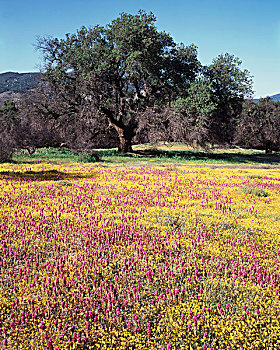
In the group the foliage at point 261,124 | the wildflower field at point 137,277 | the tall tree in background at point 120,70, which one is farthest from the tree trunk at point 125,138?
the wildflower field at point 137,277

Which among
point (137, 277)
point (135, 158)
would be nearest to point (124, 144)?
point (135, 158)

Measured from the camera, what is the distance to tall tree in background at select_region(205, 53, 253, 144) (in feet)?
114

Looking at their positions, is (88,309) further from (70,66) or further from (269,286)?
(70,66)

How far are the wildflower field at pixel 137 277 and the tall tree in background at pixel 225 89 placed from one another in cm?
2749

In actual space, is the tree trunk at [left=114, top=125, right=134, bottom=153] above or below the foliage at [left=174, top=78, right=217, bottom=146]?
below

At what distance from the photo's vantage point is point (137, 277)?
16.4 ft

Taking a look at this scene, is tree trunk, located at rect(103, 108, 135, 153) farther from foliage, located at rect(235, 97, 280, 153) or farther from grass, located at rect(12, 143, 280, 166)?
foliage, located at rect(235, 97, 280, 153)

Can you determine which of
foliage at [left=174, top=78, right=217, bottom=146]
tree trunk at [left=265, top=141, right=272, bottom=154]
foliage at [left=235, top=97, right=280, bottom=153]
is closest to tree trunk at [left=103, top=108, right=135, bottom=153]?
foliage at [left=174, top=78, right=217, bottom=146]

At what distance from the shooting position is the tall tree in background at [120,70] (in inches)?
1201

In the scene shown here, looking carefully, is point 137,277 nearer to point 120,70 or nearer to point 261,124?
point 120,70

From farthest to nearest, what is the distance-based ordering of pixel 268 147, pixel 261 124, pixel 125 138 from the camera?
pixel 268 147
pixel 261 124
pixel 125 138

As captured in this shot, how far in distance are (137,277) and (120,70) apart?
2979cm

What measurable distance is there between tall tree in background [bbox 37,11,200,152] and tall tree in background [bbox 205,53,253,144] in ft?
8.76

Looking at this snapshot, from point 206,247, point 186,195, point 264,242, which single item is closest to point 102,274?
point 206,247
